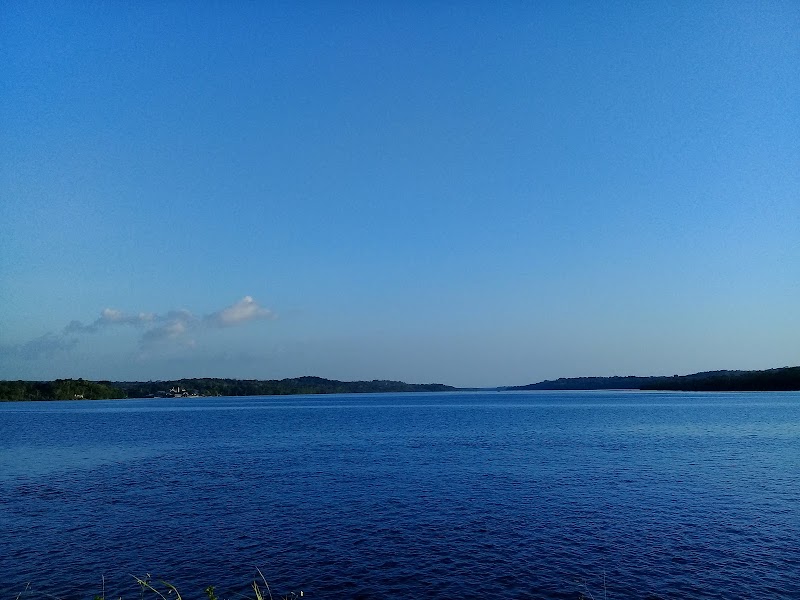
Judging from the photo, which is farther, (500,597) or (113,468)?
(113,468)

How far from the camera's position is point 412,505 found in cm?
3053

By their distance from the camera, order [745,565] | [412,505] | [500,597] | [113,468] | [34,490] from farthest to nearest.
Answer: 1. [113,468]
2. [34,490]
3. [412,505]
4. [745,565]
5. [500,597]

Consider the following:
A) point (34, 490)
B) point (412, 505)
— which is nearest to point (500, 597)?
point (412, 505)

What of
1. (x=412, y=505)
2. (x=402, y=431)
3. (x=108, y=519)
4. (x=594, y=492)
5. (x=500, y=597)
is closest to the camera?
(x=500, y=597)

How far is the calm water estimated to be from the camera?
770 inches

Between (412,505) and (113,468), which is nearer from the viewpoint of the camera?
(412,505)

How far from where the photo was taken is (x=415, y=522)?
26.9 meters

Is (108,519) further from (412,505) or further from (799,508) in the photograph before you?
(799,508)

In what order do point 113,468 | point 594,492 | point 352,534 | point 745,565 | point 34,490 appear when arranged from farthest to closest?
point 113,468
point 34,490
point 594,492
point 352,534
point 745,565

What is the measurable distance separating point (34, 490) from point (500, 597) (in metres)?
33.1

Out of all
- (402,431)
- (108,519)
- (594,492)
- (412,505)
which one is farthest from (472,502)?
(402,431)

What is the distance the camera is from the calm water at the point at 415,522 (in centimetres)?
1955

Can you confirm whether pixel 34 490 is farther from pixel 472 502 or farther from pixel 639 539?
pixel 639 539

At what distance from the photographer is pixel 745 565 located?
2055 cm
